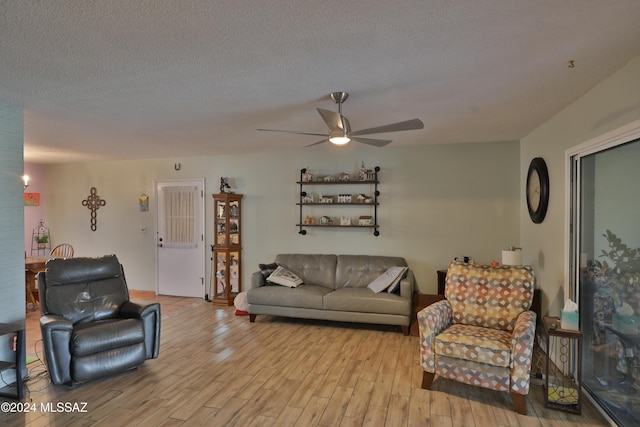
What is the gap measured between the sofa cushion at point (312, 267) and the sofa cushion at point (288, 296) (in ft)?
0.91

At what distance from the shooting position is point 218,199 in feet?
18.5

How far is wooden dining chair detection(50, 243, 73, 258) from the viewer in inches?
252

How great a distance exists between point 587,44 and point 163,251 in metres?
6.21

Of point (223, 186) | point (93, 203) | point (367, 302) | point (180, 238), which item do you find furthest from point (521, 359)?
point (93, 203)

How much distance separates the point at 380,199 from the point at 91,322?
12.3ft

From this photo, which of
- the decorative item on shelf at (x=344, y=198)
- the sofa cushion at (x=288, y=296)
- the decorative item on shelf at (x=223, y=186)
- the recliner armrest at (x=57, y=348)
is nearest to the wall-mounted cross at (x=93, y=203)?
the decorative item on shelf at (x=223, y=186)

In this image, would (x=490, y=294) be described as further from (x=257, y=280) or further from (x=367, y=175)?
(x=257, y=280)

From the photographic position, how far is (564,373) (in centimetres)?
319

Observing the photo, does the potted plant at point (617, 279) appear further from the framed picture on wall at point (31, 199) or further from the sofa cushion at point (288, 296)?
the framed picture on wall at point (31, 199)

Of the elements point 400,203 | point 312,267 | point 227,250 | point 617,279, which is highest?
point 400,203

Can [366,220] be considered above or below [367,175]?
below

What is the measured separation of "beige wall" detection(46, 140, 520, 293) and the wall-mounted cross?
10cm

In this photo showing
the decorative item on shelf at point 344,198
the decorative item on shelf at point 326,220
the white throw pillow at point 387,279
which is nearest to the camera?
the white throw pillow at point 387,279

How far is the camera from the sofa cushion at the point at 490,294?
314 centimetres
